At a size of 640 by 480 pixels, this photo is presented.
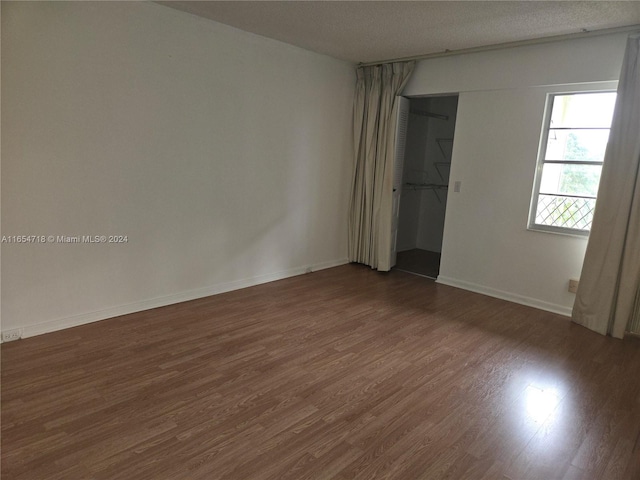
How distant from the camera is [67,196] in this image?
305 centimetres

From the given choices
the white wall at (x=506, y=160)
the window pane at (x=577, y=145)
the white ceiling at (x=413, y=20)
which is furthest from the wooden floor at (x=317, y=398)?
the white ceiling at (x=413, y=20)

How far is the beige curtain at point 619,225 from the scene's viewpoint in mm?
3375

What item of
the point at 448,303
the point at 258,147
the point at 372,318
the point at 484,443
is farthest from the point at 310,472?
the point at 258,147

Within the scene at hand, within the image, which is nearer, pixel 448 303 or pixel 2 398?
pixel 2 398

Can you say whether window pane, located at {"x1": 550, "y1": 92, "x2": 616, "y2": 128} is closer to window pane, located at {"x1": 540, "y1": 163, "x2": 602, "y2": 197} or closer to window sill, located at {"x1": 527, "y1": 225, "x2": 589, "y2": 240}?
window pane, located at {"x1": 540, "y1": 163, "x2": 602, "y2": 197}

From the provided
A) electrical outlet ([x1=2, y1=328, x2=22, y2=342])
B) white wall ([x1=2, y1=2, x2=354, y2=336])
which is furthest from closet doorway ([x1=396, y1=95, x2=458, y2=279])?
electrical outlet ([x1=2, y1=328, x2=22, y2=342])

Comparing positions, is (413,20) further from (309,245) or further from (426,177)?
(426,177)

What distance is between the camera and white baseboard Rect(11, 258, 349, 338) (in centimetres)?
307

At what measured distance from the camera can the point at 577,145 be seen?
3.88 meters

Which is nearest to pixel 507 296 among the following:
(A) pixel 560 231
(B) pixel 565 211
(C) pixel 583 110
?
(A) pixel 560 231

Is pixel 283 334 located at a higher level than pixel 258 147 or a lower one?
lower

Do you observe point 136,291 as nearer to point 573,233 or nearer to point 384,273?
point 384,273

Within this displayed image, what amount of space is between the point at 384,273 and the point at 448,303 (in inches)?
44.0

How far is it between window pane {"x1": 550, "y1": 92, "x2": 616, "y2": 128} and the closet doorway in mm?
2255
